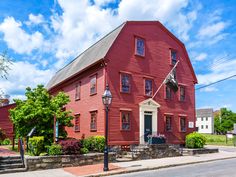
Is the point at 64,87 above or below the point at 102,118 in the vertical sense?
above

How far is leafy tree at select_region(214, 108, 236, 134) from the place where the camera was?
3740 inches

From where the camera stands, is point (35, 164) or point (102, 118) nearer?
point (35, 164)

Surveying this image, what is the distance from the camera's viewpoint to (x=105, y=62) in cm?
2027

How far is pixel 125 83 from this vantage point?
21328mm

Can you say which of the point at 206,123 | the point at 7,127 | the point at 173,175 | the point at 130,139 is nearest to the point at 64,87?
the point at 7,127

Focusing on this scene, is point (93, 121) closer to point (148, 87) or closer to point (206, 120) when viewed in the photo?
point (148, 87)

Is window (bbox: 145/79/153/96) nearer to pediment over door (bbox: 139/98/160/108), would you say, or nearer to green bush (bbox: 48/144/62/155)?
pediment over door (bbox: 139/98/160/108)

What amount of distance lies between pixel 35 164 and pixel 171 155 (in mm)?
9804

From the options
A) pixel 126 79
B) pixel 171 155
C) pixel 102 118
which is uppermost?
pixel 126 79

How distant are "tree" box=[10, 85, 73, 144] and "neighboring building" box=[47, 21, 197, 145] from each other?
9.29ft

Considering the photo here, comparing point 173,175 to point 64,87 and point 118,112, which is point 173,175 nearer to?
point 118,112

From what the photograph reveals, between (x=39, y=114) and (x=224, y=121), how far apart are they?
88.9 metres

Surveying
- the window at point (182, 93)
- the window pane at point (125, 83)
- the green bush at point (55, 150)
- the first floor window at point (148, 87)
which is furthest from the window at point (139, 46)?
the green bush at point (55, 150)

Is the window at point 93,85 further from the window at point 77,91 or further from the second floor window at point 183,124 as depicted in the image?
the second floor window at point 183,124
